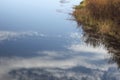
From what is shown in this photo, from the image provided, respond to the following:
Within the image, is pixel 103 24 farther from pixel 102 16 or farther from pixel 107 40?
pixel 107 40

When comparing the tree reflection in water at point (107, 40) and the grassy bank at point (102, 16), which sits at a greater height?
the grassy bank at point (102, 16)

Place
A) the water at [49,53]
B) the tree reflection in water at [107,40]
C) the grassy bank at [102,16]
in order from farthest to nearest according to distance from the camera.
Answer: the grassy bank at [102,16] < the tree reflection in water at [107,40] < the water at [49,53]

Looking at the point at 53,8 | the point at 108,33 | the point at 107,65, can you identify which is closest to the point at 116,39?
the point at 108,33

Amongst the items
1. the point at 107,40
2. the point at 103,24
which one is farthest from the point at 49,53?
the point at 103,24

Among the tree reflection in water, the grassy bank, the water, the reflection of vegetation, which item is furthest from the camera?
the grassy bank

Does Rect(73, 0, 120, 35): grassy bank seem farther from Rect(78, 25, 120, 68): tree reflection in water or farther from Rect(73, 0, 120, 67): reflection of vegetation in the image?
Rect(78, 25, 120, 68): tree reflection in water

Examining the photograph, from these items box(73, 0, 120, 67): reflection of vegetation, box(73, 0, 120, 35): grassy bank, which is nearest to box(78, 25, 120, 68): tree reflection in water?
box(73, 0, 120, 67): reflection of vegetation

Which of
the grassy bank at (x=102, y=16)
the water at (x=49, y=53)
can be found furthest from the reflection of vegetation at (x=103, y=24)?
the water at (x=49, y=53)

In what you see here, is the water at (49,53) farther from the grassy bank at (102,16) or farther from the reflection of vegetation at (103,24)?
the grassy bank at (102,16)
